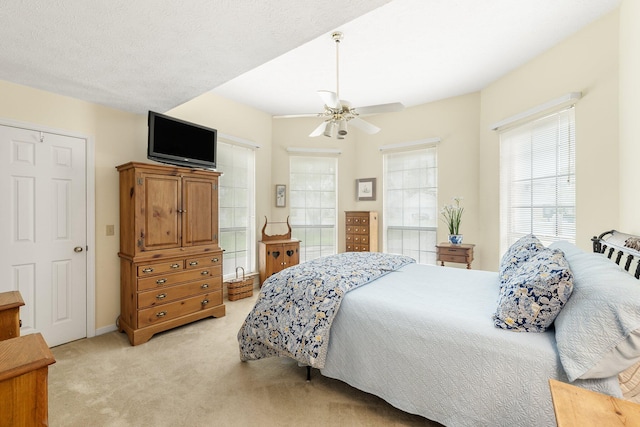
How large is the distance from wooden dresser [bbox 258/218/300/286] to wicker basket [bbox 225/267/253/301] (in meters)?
0.26

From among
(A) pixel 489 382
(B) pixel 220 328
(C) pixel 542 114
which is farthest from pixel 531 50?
(B) pixel 220 328

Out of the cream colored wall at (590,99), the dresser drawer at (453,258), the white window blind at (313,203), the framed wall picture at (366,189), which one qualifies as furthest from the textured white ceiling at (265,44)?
the dresser drawer at (453,258)

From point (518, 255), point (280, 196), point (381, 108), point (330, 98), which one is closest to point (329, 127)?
point (330, 98)

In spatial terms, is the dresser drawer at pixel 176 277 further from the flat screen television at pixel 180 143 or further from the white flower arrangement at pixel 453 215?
the white flower arrangement at pixel 453 215

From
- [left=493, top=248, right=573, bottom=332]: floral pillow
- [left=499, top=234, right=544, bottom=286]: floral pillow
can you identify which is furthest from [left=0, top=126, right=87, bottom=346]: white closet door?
[left=499, top=234, right=544, bottom=286]: floral pillow

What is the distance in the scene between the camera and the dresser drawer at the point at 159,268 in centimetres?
281

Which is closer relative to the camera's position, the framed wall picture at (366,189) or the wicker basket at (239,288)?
the wicker basket at (239,288)

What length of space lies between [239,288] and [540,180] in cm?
399

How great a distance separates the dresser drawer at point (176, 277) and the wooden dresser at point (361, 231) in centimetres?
225

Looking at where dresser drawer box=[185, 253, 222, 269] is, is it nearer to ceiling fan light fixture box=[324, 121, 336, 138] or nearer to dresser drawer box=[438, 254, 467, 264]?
ceiling fan light fixture box=[324, 121, 336, 138]

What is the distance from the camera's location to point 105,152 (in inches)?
120

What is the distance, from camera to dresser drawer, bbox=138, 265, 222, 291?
283 cm

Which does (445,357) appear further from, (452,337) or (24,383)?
(24,383)

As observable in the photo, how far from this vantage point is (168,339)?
9.42 feet
